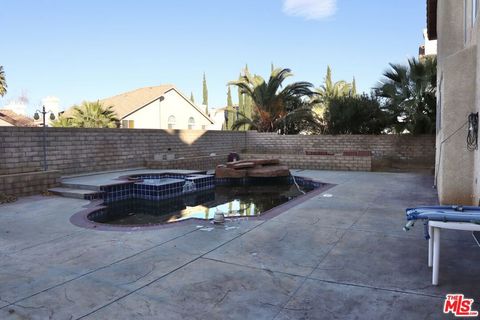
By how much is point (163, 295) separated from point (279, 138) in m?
17.7

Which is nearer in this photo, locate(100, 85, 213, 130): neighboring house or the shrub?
the shrub

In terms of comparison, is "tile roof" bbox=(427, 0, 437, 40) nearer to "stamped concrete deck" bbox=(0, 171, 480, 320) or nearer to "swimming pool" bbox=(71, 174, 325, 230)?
"swimming pool" bbox=(71, 174, 325, 230)

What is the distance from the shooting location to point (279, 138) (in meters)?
20.6

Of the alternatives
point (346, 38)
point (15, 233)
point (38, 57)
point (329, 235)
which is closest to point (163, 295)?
point (329, 235)

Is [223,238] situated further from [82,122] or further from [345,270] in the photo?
[82,122]

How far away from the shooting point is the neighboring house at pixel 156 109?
27703 millimetres

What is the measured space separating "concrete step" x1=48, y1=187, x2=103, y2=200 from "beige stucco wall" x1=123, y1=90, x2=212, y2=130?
18745 mm

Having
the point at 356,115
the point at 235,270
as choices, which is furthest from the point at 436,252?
the point at 356,115

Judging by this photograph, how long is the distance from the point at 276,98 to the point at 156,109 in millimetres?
12099

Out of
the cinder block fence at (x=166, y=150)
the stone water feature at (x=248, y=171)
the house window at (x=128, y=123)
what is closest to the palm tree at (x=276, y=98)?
the cinder block fence at (x=166, y=150)

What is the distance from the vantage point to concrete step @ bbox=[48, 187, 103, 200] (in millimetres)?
8641

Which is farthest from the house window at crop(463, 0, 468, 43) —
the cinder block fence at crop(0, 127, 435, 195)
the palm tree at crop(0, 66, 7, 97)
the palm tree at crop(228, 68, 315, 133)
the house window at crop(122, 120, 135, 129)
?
the palm tree at crop(0, 66, 7, 97)

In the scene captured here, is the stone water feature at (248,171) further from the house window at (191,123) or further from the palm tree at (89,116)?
the house window at (191,123)

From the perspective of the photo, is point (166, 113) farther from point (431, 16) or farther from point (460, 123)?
point (460, 123)
